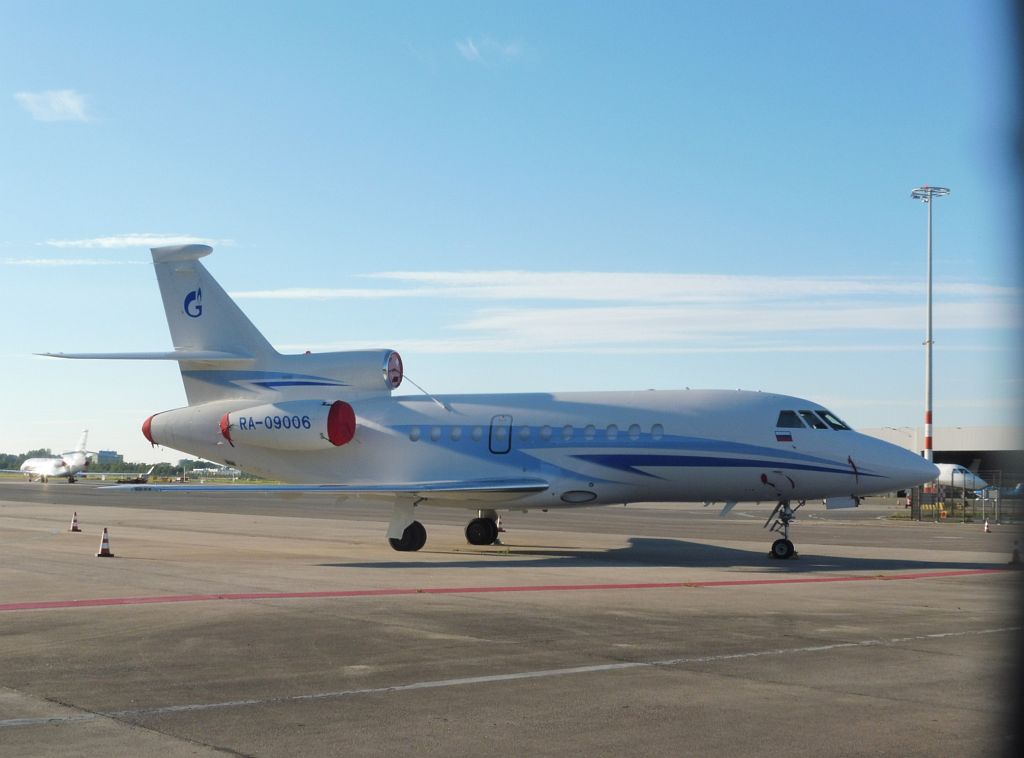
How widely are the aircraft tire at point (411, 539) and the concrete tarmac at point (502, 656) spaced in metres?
1.98

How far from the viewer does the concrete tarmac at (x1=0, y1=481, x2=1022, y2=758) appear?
728 centimetres

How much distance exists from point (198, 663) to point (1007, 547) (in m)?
8.56

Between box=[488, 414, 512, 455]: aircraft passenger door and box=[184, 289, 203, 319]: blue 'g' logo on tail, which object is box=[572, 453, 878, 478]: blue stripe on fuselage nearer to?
box=[488, 414, 512, 455]: aircraft passenger door

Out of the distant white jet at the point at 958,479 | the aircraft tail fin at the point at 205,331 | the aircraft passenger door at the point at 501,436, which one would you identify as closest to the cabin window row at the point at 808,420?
the aircraft passenger door at the point at 501,436

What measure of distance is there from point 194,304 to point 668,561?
13.3 m

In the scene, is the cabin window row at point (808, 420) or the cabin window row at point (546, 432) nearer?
the cabin window row at point (808, 420)

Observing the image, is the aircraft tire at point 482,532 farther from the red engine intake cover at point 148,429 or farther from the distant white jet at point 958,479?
the distant white jet at point 958,479

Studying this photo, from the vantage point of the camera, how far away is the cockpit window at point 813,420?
22705mm

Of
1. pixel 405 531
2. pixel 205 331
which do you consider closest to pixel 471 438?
pixel 405 531

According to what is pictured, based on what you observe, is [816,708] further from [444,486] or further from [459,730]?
[444,486]

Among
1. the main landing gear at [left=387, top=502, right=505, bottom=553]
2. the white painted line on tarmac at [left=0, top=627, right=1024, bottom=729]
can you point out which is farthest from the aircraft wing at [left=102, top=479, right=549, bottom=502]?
the white painted line on tarmac at [left=0, top=627, right=1024, bottom=729]

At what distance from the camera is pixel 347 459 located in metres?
26.5

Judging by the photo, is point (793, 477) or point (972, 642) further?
point (793, 477)

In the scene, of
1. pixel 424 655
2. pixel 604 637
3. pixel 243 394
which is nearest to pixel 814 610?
pixel 604 637
